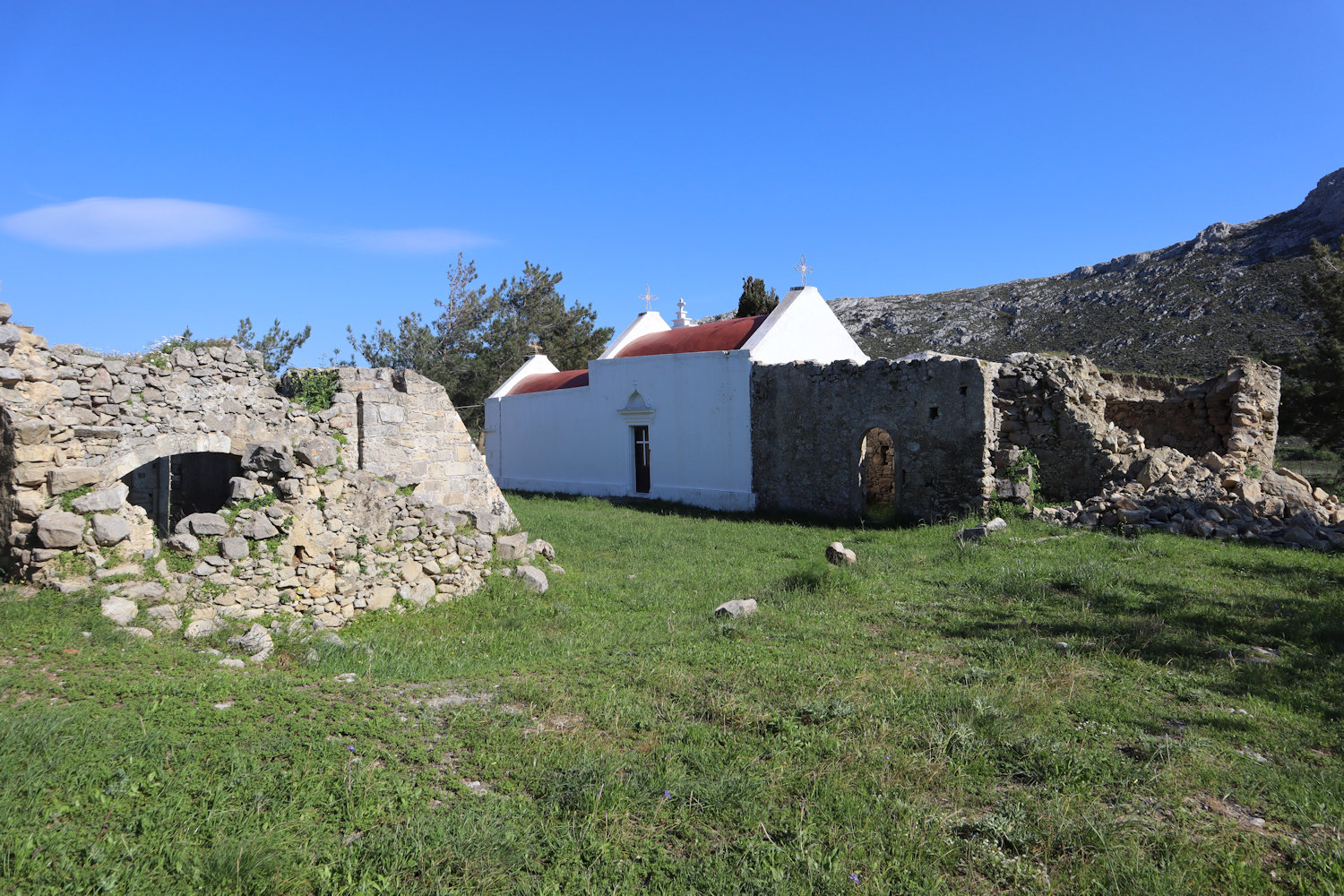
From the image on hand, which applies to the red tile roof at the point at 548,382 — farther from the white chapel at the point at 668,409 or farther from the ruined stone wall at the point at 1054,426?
the ruined stone wall at the point at 1054,426

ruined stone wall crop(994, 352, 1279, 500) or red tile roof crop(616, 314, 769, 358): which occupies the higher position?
red tile roof crop(616, 314, 769, 358)

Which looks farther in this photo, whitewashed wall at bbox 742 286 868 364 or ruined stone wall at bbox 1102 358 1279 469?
whitewashed wall at bbox 742 286 868 364

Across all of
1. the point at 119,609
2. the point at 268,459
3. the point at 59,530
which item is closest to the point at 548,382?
the point at 268,459

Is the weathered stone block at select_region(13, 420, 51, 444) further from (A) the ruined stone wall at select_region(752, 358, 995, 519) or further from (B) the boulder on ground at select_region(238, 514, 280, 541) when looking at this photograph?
(A) the ruined stone wall at select_region(752, 358, 995, 519)

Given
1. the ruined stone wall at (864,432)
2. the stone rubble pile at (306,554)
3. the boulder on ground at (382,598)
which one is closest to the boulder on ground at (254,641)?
the stone rubble pile at (306,554)

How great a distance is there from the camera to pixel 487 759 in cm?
375

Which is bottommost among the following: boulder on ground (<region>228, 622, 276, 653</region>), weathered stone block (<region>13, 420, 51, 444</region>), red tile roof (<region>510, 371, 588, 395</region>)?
boulder on ground (<region>228, 622, 276, 653</region>)

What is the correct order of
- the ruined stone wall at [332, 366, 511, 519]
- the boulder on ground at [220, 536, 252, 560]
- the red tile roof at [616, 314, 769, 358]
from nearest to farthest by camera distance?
the boulder on ground at [220, 536, 252, 560]
the ruined stone wall at [332, 366, 511, 519]
the red tile roof at [616, 314, 769, 358]

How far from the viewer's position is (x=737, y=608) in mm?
6922

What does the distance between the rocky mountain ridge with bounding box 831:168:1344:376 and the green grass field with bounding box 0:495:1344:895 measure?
2189 centimetres

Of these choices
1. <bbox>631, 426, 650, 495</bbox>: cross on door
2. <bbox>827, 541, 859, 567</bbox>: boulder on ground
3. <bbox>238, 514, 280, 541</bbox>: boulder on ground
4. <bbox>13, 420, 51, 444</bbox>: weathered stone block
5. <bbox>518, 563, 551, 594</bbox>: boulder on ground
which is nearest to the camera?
<bbox>13, 420, 51, 444</bbox>: weathered stone block

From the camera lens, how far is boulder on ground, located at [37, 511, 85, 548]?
5797mm

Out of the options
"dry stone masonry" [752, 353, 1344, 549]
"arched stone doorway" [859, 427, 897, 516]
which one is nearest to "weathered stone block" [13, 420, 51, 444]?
"dry stone masonry" [752, 353, 1344, 549]

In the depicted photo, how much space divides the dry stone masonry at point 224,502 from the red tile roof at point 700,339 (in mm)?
9874
